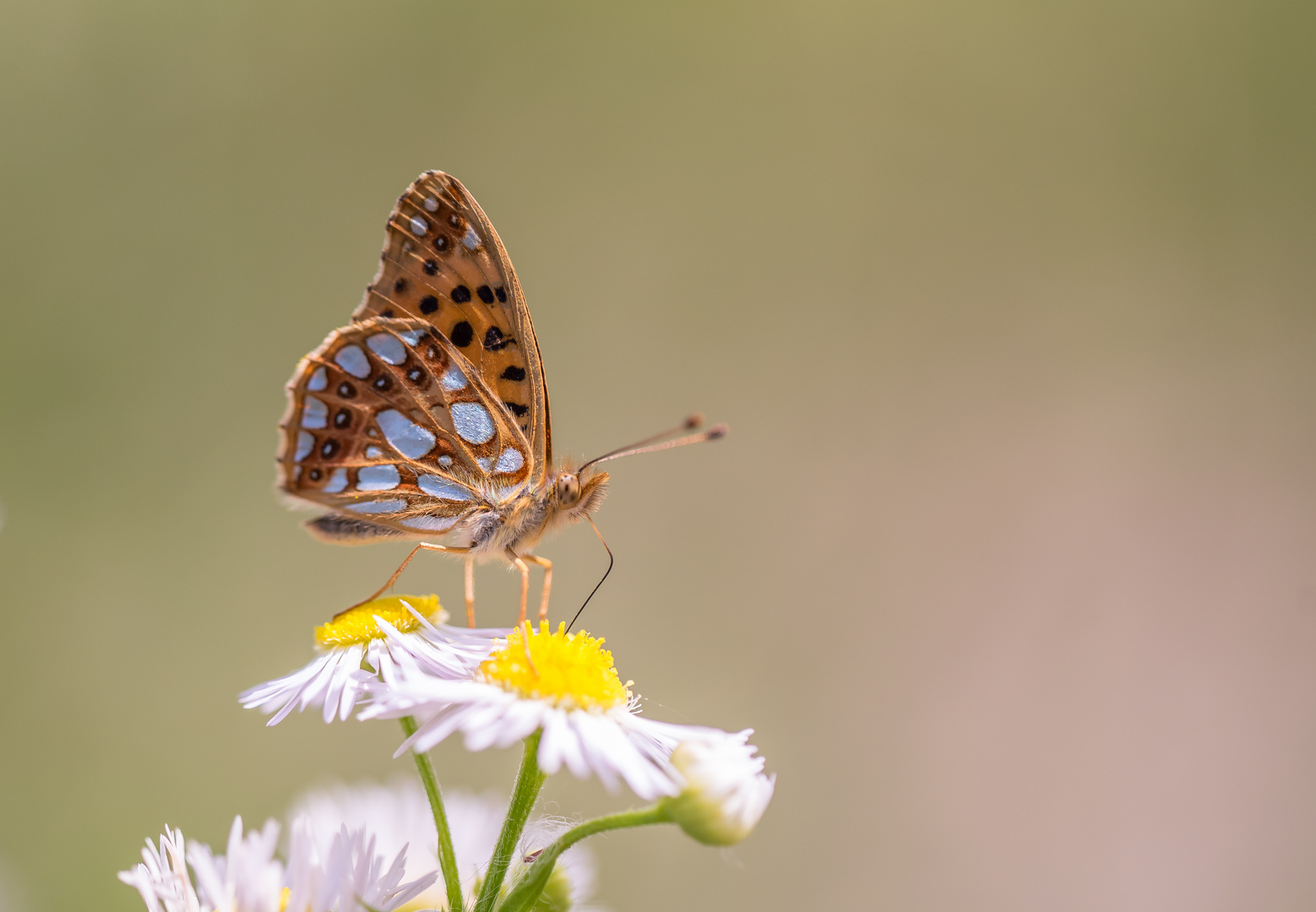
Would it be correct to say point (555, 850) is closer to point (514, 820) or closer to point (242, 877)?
point (514, 820)

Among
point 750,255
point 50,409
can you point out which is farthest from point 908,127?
point 50,409

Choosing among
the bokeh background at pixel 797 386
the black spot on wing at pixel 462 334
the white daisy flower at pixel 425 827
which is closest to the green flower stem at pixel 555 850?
the white daisy flower at pixel 425 827

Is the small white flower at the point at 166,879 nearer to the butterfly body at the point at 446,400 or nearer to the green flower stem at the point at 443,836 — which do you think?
the green flower stem at the point at 443,836

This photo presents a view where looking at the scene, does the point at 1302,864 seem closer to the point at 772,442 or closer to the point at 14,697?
the point at 772,442

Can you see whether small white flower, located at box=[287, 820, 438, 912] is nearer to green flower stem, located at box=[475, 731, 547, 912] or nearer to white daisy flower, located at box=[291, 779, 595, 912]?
green flower stem, located at box=[475, 731, 547, 912]

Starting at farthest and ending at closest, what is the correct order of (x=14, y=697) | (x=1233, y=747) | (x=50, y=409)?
(x=1233, y=747)
(x=50, y=409)
(x=14, y=697)

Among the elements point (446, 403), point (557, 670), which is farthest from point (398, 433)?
point (557, 670)
